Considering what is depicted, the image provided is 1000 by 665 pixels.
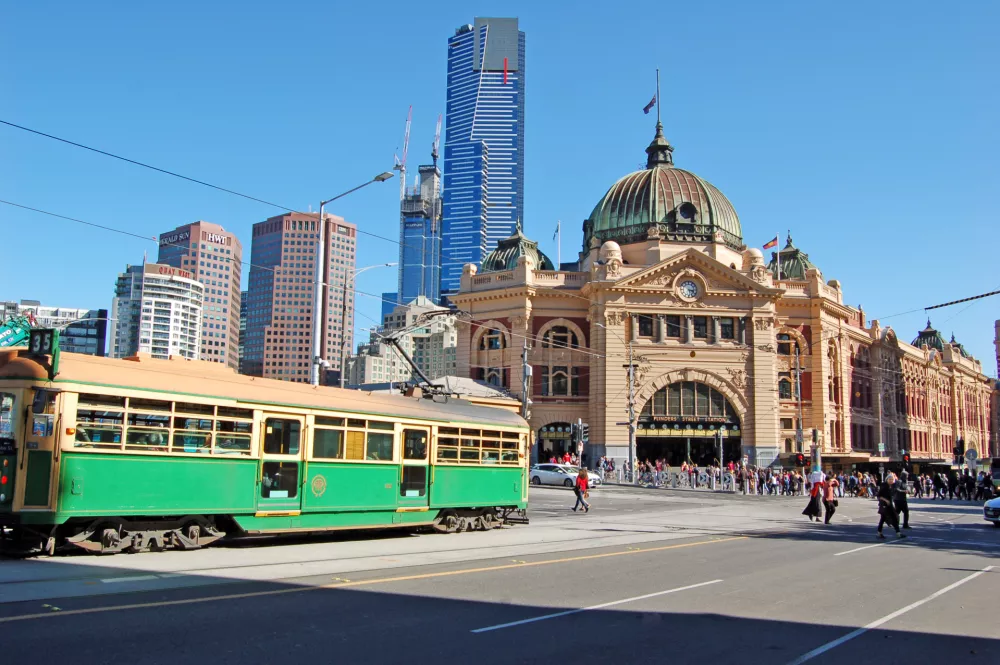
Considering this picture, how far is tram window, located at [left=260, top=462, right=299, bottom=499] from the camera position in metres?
16.0

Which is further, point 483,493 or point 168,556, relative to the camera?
point 483,493

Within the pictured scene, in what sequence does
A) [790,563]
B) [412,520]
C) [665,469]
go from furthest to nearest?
[665,469] → [412,520] → [790,563]

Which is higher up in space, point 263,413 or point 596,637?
point 263,413

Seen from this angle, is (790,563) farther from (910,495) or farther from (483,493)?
(910,495)

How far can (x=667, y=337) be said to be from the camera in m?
59.0

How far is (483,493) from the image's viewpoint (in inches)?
Answer: 834

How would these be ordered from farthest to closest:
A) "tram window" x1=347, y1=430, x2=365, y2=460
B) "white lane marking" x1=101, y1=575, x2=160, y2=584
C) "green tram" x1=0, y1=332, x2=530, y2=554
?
"tram window" x1=347, y1=430, x2=365, y2=460 → "green tram" x1=0, y1=332, x2=530, y2=554 → "white lane marking" x1=101, y1=575, x2=160, y2=584

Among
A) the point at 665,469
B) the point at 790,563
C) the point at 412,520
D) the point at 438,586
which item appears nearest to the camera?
the point at 438,586

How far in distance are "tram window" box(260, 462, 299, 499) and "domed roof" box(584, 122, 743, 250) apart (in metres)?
49.4

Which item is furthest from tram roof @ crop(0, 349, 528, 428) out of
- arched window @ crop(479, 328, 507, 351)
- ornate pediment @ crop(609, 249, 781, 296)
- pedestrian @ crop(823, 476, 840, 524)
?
arched window @ crop(479, 328, 507, 351)

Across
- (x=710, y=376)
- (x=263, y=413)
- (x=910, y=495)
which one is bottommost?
(x=910, y=495)

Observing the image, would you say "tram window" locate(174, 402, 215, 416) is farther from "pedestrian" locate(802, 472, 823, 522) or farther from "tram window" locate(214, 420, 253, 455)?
"pedestrian" locate(802, 472, 823, 522)

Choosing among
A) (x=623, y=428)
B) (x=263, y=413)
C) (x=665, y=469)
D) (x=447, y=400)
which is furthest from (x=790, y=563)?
(x=623, y=428)

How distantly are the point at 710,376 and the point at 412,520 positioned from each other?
43266 mm
